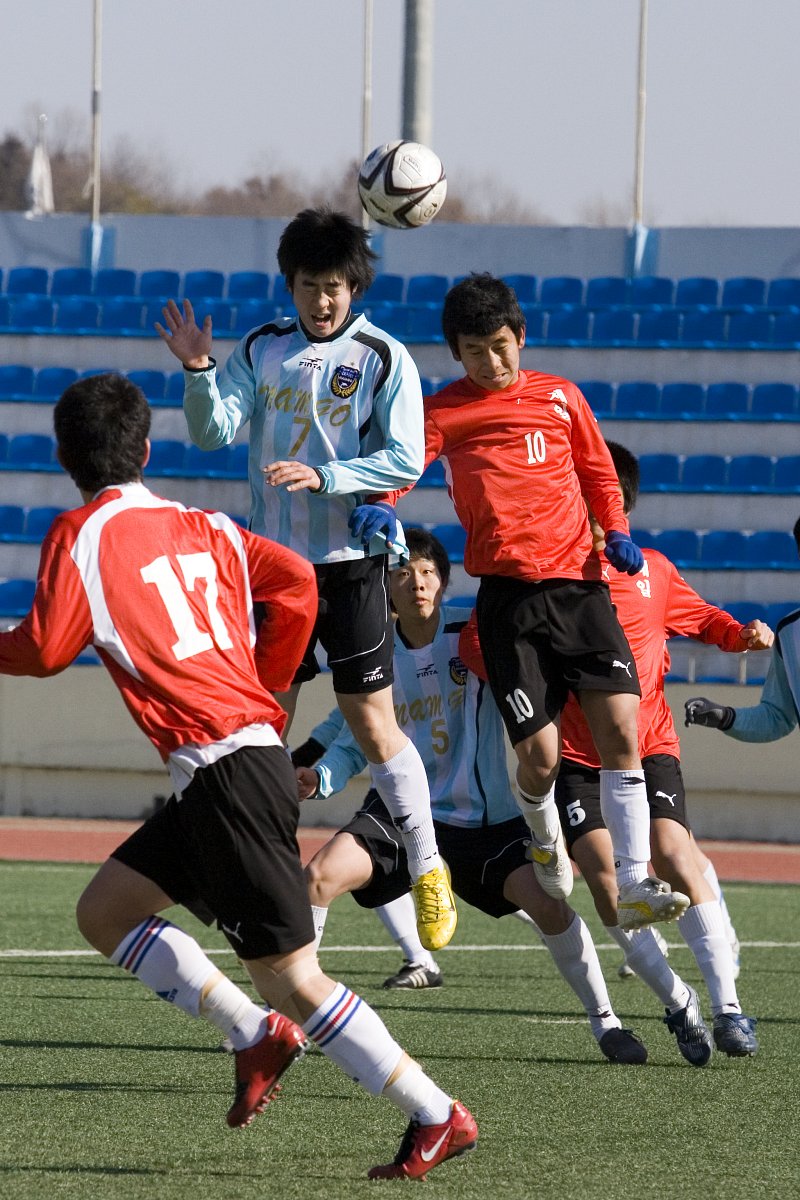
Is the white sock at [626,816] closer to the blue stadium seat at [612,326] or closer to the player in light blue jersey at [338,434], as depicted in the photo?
the player in light blue jersey at [338,434]

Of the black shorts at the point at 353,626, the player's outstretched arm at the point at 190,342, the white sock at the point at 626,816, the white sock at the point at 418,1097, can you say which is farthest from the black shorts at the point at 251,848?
the white sock at the point at 626,816

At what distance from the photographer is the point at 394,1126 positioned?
180 inches

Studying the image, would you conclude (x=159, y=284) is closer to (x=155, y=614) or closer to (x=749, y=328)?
(x=749, y=328)

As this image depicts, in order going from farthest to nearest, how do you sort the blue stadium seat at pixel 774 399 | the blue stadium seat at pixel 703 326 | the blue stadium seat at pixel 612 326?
the blue stadium seat at pixel 612 326 < the blue stadium seat at pixel 703 326 < the blue stadium seat at pixel 774 399

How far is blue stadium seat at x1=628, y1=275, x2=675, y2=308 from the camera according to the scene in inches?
730

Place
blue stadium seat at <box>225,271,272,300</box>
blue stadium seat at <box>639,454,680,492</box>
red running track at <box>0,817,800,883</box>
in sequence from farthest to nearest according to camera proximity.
→ 1. blue stadium seat at <box>225,271,272,300</box>
2. blue stadium seat at <box>639,454,680,492</box>
3. red running track at <box>0,817,800,883</box>

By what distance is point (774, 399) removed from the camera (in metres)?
17.7

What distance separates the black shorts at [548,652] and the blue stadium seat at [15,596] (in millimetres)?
11954

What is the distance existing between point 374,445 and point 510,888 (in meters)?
1.64

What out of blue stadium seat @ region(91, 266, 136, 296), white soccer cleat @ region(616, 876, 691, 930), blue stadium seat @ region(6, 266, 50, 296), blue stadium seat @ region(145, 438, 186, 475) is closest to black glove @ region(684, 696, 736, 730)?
white soccer cleat @ region(616, 876, 691, 930)

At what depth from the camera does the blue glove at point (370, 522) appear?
5.12 m

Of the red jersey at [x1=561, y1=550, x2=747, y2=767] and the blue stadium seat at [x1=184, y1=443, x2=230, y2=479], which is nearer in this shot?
the red jersey at [x1=561, y1=550, x2=747, y2=767]

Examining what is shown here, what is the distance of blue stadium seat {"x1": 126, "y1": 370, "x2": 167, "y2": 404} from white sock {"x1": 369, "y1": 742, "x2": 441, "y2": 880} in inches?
525

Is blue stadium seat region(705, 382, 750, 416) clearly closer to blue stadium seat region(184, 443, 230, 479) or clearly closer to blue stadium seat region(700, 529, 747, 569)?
blue stadium seat region(700, 529, 747, 569)
